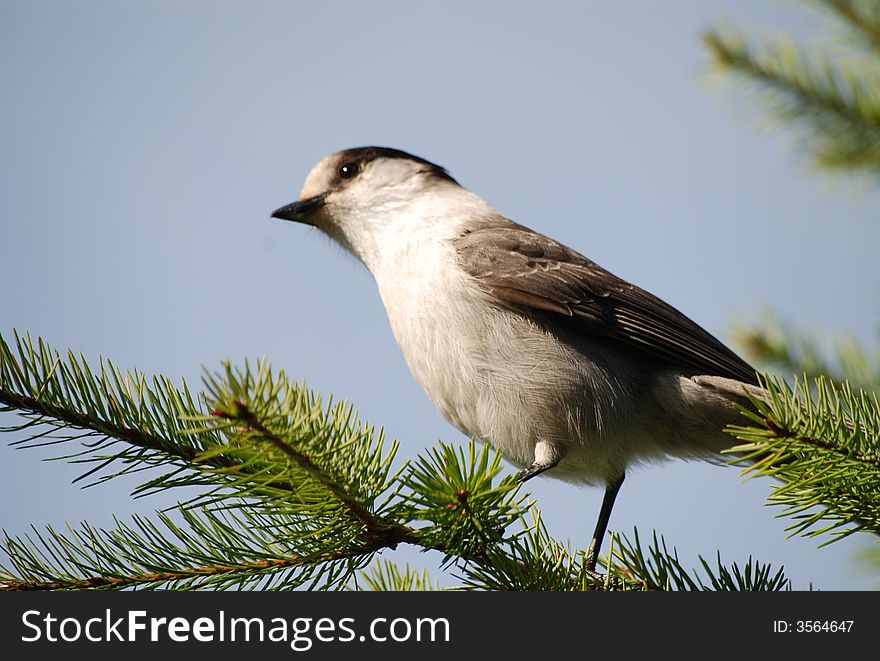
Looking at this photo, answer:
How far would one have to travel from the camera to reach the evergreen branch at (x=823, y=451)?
2.21 meters

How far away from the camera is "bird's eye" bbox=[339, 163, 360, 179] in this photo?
510cm

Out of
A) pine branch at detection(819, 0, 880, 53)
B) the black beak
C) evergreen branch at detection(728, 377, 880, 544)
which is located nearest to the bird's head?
Answer: the black beak

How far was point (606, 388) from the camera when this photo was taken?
390 centimetres

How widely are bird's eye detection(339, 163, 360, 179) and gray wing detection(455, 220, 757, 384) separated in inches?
40.4

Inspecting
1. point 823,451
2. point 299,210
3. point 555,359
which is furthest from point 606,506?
point 299,210

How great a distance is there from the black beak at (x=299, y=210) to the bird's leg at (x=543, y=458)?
2.01 m

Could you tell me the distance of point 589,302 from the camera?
13.5 feet

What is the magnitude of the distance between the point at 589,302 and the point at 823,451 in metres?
1.98

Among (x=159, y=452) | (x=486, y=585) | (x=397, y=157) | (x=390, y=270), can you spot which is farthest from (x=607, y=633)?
(x=397, y=157)

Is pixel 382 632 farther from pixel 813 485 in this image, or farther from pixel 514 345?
pixel 514 345

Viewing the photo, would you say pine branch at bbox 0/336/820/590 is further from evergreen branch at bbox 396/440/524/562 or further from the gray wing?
the gray wing

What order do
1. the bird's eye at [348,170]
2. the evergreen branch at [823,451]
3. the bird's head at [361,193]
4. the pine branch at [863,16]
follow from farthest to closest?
the bird's eye at [348,170], the bird's head at [361,193], the pine branch at [863,16], the evergreen branch at [823,451]

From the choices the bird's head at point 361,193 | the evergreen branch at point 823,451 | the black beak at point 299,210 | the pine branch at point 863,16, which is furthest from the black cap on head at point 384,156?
the evergreen branch at point 823,451

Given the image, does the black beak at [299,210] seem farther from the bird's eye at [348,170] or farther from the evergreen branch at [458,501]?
the evergreen branch at [458,501]
